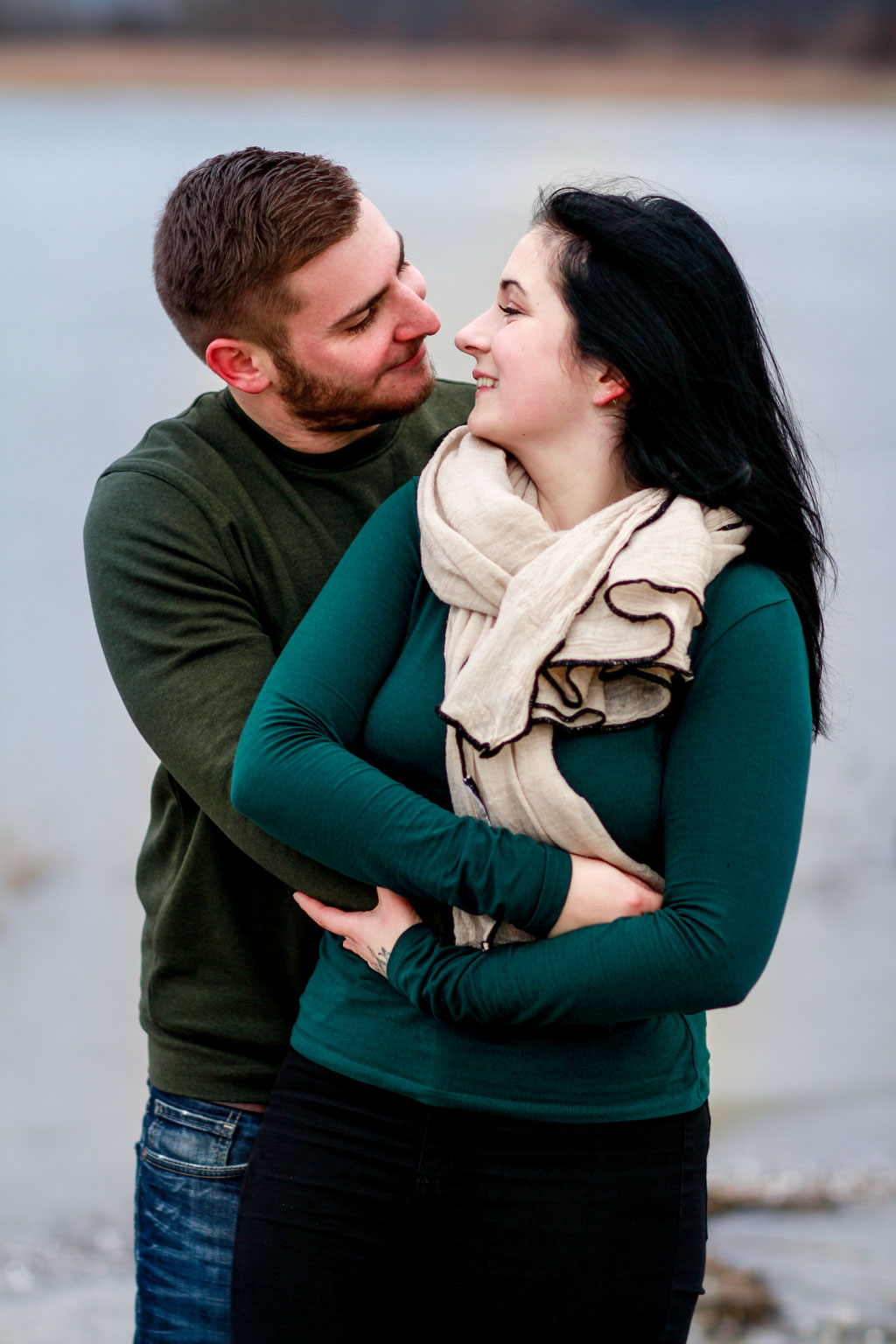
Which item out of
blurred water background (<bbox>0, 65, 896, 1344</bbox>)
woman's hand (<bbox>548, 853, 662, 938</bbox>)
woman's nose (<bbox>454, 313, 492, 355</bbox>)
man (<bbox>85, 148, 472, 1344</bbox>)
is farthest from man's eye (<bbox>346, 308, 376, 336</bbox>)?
blurred water background (<bbox>0, 65, 896, 1344</bbox>)

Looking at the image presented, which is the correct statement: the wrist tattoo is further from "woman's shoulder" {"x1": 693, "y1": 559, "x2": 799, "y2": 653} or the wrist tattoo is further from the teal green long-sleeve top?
"woman's shoulder" {"x1": 693, "y1": 559, "x2": 799, "y2": 653}

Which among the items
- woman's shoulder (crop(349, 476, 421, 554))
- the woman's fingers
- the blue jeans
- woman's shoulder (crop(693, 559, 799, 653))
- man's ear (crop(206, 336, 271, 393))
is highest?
man's ear (crop(206, 336, 271, 393))

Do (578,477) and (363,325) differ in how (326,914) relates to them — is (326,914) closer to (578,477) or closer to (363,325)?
(578,477)

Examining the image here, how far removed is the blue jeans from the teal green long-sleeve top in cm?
25

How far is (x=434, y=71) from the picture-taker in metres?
4.07

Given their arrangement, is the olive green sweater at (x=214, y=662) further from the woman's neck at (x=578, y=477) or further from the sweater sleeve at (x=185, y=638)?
the woman's neck at (x=578, y=477)

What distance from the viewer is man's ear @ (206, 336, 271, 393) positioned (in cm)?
141

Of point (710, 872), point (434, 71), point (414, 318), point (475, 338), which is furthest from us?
point (434, 71)

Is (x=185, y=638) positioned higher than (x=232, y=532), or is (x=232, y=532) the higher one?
(x=232, y=532)

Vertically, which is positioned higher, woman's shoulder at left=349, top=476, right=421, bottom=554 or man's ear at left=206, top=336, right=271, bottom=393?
man's ear at left=206, top=336, right=271, bottom=393

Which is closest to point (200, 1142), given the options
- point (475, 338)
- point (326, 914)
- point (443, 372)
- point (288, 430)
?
point (326, 914)

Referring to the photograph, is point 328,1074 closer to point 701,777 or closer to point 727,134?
point 701,777

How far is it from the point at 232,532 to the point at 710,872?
0.66 metres

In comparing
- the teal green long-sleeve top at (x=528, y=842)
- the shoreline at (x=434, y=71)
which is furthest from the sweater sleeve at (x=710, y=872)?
the shoreline at (x=434, y=71)
